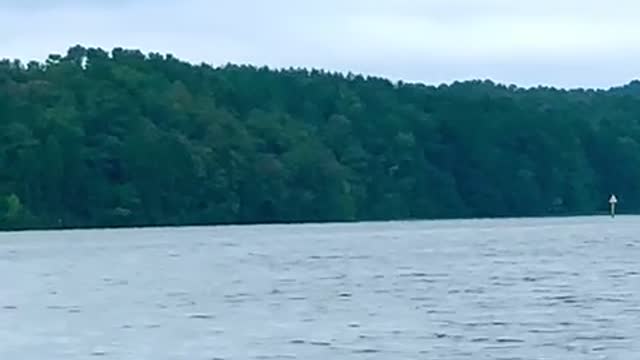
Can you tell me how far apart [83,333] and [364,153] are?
96.5m

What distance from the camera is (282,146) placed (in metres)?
130

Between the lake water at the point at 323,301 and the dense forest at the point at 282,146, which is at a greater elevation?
the dense forest at the point at 282,146

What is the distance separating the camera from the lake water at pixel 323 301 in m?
38.2

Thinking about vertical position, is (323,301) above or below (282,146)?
below

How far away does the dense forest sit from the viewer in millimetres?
114688

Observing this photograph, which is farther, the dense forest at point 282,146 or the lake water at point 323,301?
the dense forest at point 282,146

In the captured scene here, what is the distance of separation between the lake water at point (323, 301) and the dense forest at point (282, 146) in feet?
84.3

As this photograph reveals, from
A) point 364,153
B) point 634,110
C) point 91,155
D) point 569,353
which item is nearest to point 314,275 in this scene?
point 569,353

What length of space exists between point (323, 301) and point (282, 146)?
81085 millimetres

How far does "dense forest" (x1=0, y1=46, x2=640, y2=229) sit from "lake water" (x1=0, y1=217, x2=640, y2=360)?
25.7m

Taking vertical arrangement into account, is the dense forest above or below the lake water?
above

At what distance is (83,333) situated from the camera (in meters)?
41.8

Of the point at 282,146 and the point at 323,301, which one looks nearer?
the point at 323,301

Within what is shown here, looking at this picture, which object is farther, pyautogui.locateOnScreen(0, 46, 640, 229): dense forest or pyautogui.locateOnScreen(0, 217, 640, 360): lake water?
pyautogui.locateOnScreen(0, 46, 640, 229): dense forest
